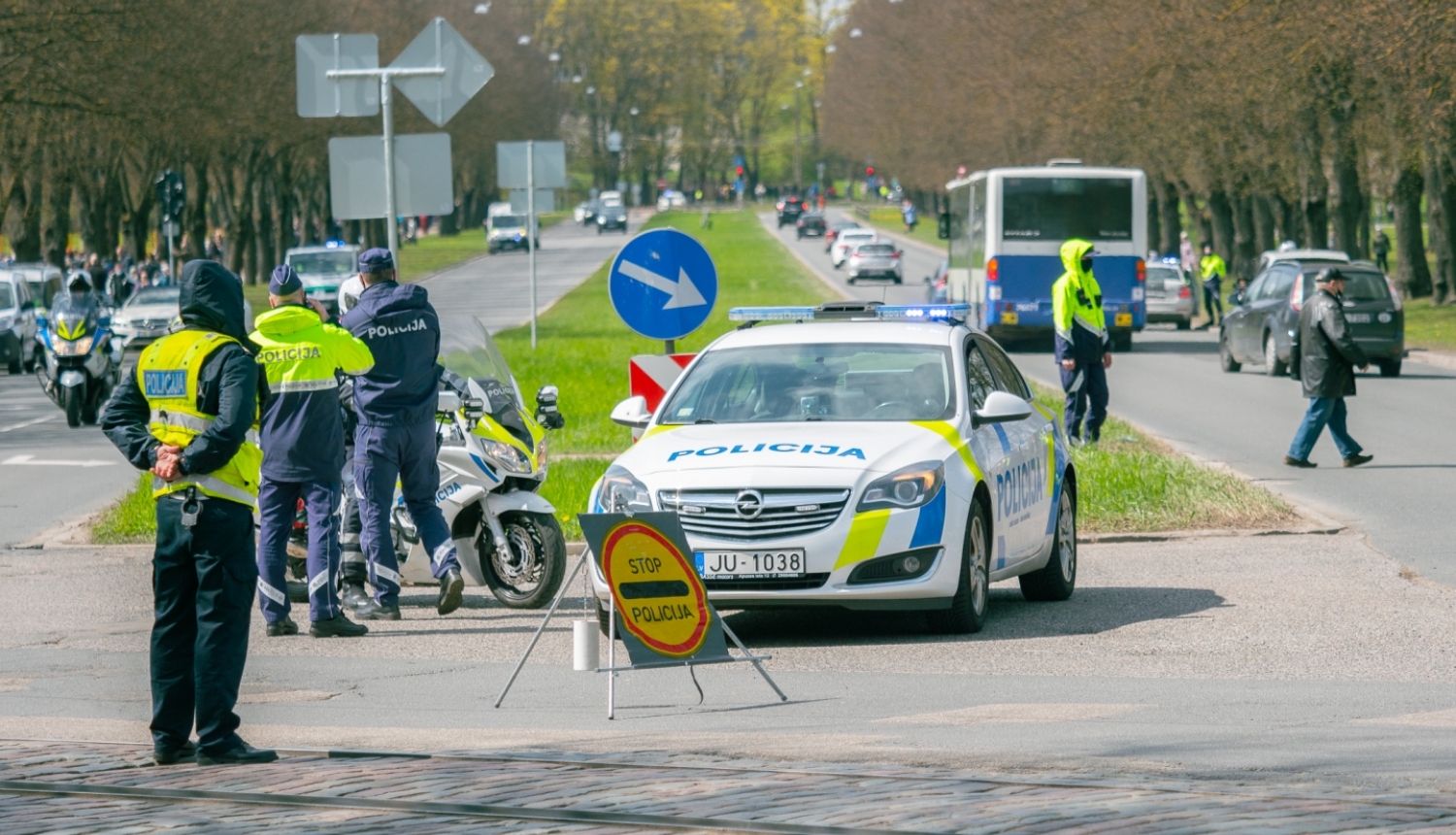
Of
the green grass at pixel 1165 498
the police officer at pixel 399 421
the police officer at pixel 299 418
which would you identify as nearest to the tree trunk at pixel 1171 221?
the green grass at pixel 1165 498

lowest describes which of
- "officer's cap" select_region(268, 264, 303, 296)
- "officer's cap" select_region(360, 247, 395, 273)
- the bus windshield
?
"officer's cap" select_region(268, 264, 303, 296)

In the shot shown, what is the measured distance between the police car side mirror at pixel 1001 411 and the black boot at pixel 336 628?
3184 millimetres

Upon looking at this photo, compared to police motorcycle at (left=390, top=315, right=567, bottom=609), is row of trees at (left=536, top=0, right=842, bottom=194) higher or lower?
higher

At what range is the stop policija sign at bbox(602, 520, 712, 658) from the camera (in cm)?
789

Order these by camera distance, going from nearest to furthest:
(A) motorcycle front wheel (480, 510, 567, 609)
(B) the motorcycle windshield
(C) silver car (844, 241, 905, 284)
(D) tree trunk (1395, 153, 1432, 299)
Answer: (A) motorcycle front wheel (480, 510, 567, 609), (B) the motorcycle windshield, (D) tree trunk (1395, 153, 1432, 299), (C) silver car (844, 241, 905, 284)

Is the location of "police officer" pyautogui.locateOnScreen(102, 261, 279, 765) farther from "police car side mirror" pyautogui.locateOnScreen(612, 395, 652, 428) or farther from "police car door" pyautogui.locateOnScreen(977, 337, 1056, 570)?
"police car door" pyautogui.locateOnScreen(977, 337, 1056, 570)

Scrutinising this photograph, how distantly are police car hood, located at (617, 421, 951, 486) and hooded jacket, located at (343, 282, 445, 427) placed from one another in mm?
1148

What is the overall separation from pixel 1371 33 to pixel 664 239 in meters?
23.8

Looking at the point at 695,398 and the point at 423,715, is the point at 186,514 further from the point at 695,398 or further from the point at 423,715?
the point at 695,398

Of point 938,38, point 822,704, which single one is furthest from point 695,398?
point 938,38

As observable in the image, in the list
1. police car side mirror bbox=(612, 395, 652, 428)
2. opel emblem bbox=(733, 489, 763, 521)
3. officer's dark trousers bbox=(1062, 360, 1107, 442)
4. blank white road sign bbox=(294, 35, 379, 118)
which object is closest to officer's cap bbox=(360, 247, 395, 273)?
police car side mirror bbox=(612, 395, 652, 428)

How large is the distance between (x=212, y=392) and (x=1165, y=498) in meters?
9.02

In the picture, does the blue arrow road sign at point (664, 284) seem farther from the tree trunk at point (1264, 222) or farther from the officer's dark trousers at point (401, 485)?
the tree trunk at point (1264, 222)

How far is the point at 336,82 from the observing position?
45.4 feet
